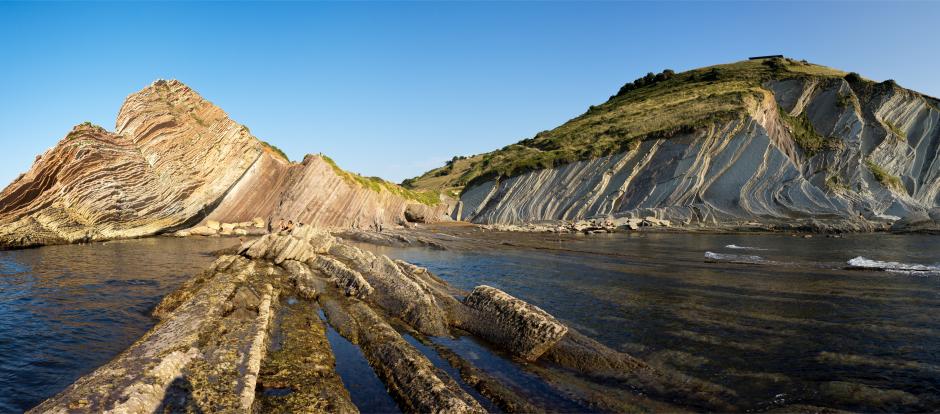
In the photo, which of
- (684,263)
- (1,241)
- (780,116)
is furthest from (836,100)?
(1,241)

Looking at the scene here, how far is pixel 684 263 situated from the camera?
76.4 feet

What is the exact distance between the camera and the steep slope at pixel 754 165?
4694 cm

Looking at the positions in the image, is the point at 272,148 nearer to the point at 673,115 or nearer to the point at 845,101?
the point at 673,115

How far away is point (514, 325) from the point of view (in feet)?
33.4

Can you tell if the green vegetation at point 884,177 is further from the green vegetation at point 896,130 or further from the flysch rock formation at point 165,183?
the flysch rock formation at point 165,183

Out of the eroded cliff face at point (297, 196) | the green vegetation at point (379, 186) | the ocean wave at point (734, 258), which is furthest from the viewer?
the green vegetation at point (379, 186)

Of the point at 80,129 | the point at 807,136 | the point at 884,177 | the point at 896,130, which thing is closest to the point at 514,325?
the point at 80,129

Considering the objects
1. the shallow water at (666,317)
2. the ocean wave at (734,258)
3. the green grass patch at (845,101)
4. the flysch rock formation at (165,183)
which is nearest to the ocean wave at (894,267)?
the shallow water at (666,317)

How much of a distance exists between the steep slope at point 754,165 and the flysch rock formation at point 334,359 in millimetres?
42489

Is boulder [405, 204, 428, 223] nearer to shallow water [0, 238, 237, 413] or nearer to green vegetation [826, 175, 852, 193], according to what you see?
shallow water [0, 238, 237, 413]

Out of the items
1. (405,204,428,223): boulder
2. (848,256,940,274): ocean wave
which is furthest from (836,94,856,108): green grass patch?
(405,204,428,223): boulder

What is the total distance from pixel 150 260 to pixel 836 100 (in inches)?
3098

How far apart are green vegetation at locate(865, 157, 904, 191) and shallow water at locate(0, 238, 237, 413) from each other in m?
Result: 66.0

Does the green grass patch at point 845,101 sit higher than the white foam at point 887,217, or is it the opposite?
the green grass patch at point 845,101
